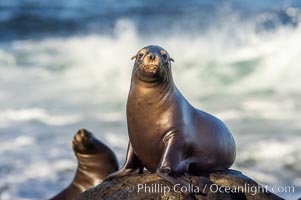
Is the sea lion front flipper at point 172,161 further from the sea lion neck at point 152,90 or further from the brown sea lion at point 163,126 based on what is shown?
the sea lion neck at point 152,90

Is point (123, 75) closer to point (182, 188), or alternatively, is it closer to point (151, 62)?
point (151, 62)

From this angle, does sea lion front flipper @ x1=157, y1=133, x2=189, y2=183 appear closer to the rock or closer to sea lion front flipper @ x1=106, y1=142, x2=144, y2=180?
the rock

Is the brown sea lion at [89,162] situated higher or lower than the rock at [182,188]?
higher

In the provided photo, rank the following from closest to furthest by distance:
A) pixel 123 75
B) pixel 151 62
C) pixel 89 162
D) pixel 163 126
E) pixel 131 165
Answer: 1. pixel 151 62
2. pixel 163 126
3. pixel 131 165
4. pixel 89 162
5. pixel 123 75

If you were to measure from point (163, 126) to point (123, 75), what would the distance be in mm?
18859

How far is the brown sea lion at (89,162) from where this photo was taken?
435 inches

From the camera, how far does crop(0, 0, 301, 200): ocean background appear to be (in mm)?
15930

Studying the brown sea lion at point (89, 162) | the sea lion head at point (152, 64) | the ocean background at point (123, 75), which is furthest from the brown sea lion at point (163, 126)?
the ocean background at point (123, 75)

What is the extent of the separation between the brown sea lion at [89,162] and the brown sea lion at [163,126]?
4455 millimetres

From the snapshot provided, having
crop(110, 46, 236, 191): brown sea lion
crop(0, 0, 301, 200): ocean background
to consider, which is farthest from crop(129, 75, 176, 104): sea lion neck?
crop(0, 0, 301, 200): ocean background

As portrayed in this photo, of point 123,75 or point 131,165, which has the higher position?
point 123,75

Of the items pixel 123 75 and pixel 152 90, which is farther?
pixel 123 75

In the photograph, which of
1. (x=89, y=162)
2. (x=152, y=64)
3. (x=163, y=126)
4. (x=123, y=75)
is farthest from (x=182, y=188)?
(x=123, y=75)

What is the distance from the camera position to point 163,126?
630 cm
